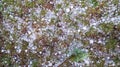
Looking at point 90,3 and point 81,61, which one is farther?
point 90,3

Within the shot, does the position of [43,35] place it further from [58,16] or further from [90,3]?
[90,3]

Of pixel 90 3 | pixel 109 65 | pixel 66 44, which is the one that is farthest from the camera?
pixel 90 3

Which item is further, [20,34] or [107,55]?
[20,34]

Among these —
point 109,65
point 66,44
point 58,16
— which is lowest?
point 109,65

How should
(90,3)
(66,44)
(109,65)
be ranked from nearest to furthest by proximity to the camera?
(109,65), (66,44), (90,3)

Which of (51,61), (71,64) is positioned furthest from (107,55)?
(51,61)

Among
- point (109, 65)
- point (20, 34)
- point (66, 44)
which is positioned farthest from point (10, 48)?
point (109, 65)

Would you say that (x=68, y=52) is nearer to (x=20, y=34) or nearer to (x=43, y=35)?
(x=43, y=35)

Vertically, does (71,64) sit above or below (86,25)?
below

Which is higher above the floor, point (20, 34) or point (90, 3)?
point (90, 3)
